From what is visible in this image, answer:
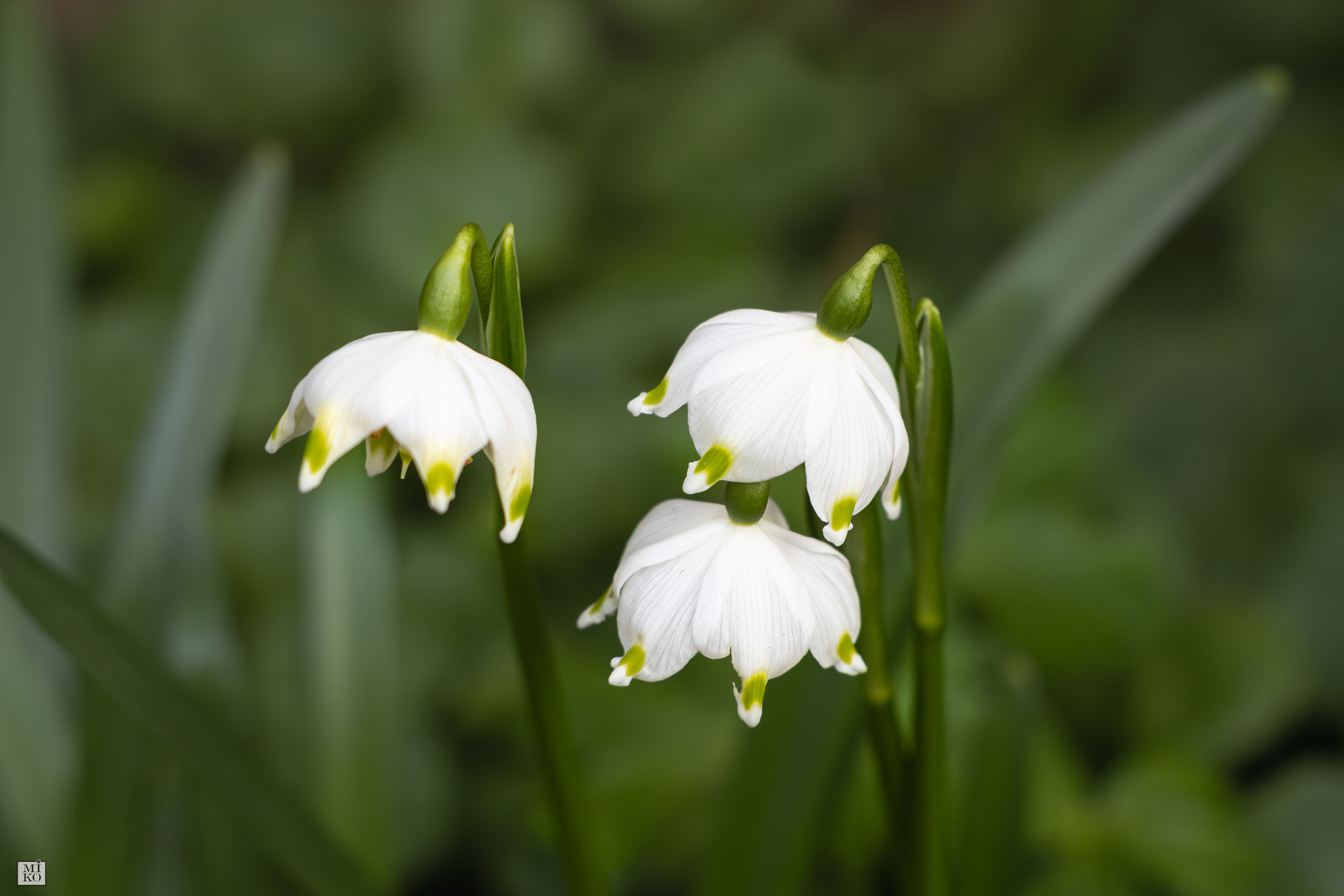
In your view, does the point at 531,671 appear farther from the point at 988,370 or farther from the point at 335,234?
the point at 335,234

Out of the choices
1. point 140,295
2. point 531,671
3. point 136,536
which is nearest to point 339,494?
point 136,536

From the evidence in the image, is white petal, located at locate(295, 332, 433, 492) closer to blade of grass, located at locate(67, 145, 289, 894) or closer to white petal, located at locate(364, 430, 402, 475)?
white petal, located at locate(364, 430, 402, 475)

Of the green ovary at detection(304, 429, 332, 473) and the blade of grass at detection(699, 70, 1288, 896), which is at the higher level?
the blade of grass at detection(699, 70, 1288, 896)

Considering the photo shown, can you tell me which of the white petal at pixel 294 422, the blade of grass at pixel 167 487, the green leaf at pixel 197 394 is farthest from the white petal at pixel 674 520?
the green leaf at pixel 197 394

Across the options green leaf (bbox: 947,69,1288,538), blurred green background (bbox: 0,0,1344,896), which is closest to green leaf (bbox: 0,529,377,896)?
blurred green background (bbox: 0,0,1344,896)

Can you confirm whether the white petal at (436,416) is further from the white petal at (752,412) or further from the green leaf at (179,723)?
the green leaf at (179,723)

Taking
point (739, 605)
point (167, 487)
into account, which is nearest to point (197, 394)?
point (167, 487)
